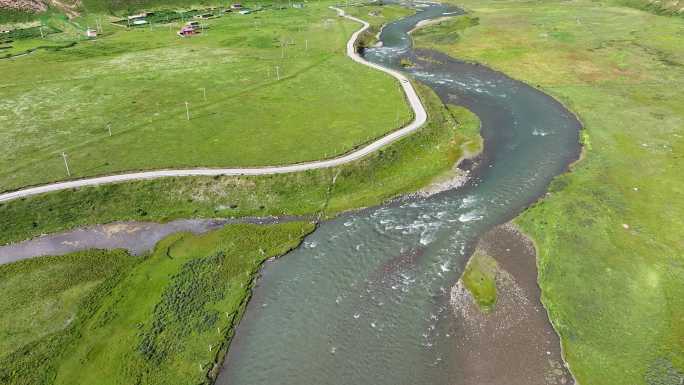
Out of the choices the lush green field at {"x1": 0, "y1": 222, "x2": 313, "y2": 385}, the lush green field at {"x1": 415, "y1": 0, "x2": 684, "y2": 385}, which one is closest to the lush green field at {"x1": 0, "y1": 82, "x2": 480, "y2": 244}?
the lush green field at {"x1": 0, "y1": 222, "x2": 313, "y2": 385}

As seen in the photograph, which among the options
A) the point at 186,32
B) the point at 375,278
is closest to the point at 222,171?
the point at 375,278

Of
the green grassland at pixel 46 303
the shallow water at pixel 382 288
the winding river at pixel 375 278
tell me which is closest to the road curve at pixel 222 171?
the winding river at pixel 375 278

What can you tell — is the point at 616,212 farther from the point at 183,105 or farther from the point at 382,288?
the point at 183,105

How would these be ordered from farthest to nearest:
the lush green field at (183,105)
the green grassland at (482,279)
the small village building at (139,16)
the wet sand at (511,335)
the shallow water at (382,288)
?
the small village building at (139,16) → the lush green field at (183,105) → the green grassland at (482,279) → the shallow water at (382,288) → the wet sand at (511,335)

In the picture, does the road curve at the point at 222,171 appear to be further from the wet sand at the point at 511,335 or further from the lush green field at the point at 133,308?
the wet sand at the point at 511,335

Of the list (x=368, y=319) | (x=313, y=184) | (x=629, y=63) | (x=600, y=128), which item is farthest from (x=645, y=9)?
(x=368, y=319)
